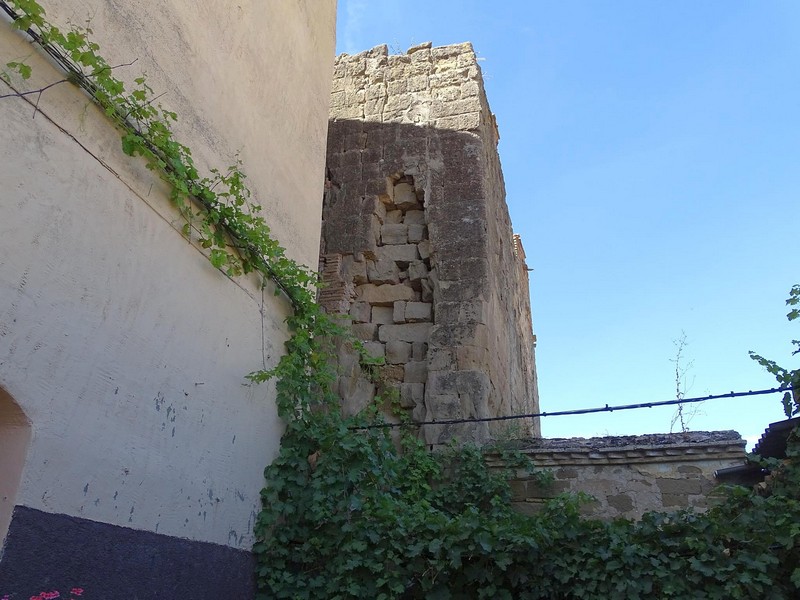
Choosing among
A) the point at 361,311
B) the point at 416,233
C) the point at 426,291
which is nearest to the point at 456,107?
the point at 416,233

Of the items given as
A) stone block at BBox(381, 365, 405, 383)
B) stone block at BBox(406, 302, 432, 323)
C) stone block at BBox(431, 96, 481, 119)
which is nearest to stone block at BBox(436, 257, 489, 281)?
stone block at BBox(406, 302, 432, 323)

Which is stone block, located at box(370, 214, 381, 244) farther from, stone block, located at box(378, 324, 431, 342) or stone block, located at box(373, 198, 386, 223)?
stone block, located at box(378, 324, 431, 342)

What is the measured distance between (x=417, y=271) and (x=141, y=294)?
3.91 meters

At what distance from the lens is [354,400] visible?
6.75m

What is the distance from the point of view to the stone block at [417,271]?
7202mm

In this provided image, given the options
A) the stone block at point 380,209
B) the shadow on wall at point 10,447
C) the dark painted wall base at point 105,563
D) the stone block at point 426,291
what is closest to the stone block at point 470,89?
the stone block at point 380,209

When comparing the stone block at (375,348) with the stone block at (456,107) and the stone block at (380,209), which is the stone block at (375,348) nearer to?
the stone block at (380,209)

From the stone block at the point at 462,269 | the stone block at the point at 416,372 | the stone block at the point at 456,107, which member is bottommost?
the stone block at the point at 416,372

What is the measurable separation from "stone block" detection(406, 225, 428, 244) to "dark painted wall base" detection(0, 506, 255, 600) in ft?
12.7

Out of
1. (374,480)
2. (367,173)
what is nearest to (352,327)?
(367,173)

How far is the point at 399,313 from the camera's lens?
23.5ft

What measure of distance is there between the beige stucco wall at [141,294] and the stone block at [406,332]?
1.99 metres

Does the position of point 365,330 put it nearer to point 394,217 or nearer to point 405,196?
point 394,217

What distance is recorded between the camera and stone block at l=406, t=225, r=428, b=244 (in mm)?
7402
